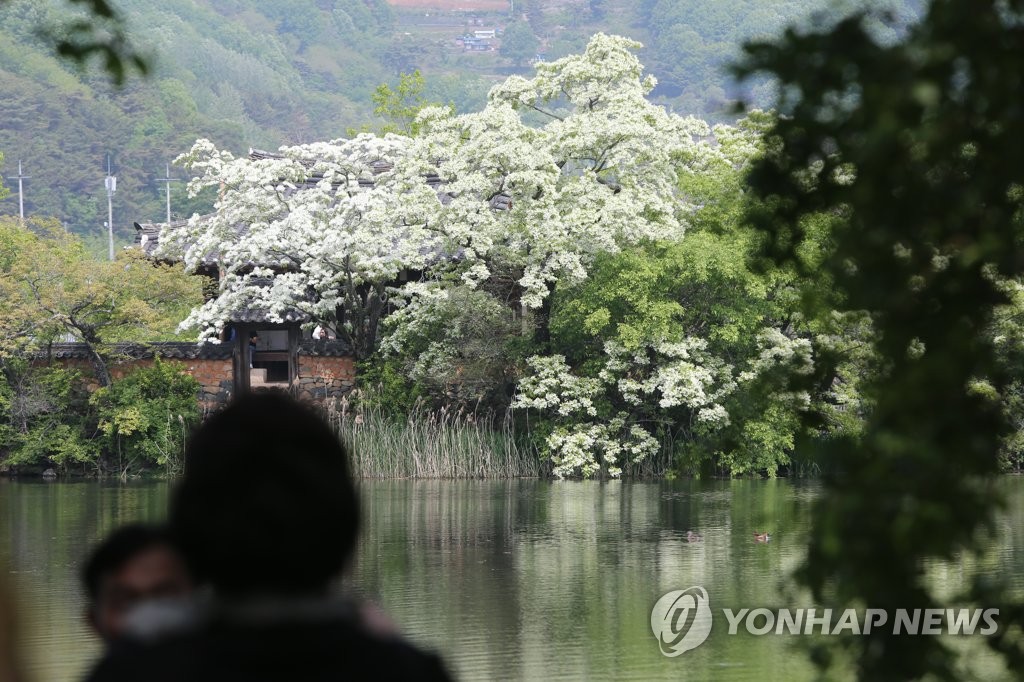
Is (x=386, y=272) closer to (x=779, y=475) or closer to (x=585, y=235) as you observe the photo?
(x=585, y=235)

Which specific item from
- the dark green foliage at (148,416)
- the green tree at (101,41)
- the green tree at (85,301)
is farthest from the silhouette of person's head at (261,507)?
the green tree at (85,301)

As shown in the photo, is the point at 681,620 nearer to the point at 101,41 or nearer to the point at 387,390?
the point at 101,41

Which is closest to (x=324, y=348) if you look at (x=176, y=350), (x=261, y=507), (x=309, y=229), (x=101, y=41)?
(x=176, y=350)

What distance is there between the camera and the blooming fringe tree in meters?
21.2

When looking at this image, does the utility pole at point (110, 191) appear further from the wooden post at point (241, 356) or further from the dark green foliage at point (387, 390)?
the dark green foliage at point (387, 390)

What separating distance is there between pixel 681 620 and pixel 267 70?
72823 millimetres

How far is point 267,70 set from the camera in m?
80.0

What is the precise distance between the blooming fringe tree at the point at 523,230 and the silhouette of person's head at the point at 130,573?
18.9 m

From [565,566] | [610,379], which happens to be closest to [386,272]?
[610,379]

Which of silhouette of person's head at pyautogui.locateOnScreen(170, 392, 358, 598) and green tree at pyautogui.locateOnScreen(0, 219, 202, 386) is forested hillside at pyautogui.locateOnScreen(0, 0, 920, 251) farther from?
silhouette of person's head at pyautogui.locateOnScreen(170, 392, 358, 598)

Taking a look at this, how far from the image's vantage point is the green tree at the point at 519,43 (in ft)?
309

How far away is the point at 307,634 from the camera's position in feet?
5.72

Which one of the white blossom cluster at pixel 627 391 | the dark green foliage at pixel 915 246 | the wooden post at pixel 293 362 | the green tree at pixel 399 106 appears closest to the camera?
the dark green foliage at pixel 915 246

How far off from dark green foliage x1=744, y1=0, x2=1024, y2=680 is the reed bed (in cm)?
1893
